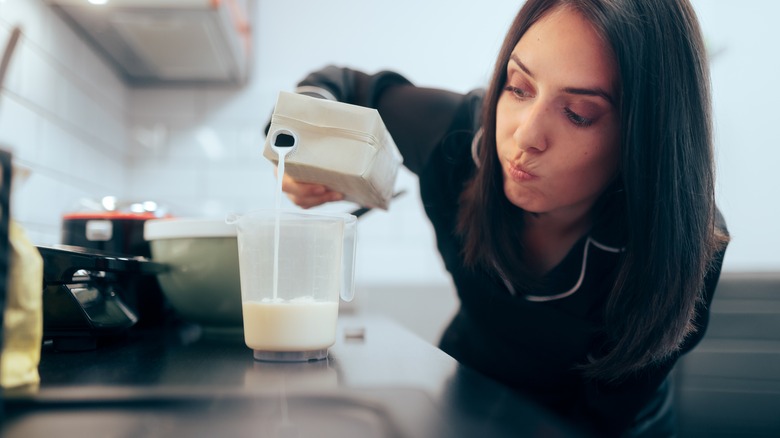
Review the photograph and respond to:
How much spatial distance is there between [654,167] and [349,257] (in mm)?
429

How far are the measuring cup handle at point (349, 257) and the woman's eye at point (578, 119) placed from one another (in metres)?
0.33

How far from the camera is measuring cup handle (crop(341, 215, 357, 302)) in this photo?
649 millimetres

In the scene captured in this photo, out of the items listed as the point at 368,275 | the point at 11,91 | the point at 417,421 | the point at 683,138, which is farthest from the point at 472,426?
the point at 368,275

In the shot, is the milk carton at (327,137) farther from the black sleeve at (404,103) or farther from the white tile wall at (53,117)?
the white tile wall at (53,117)

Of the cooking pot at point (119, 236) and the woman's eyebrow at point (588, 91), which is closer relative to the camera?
the woman's eyebrow at point (588, 91)

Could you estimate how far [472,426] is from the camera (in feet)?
1.31

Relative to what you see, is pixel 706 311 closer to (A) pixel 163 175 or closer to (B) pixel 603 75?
(B) pixel 603 75

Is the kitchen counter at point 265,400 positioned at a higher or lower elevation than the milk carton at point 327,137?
lower

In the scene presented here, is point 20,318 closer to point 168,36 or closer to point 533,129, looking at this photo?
point 533,129

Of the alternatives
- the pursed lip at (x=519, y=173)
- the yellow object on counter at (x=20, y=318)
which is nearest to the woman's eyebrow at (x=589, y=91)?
the pursed lip at (x=519, y=173)

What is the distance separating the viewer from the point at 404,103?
1.10 meters

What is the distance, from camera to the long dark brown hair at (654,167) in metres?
0.75

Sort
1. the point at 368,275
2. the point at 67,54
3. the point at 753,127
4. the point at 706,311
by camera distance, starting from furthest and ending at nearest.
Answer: the point at 368,275, the point at 753,127, the point at 67,54, the point at 706,311

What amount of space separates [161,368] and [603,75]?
0.61 metres
